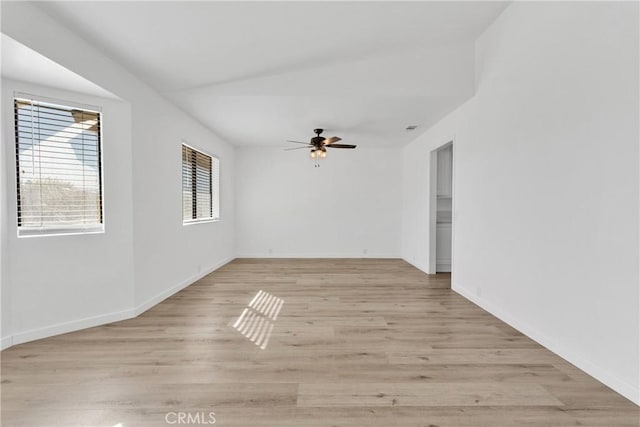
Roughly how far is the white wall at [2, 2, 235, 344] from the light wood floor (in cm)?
28

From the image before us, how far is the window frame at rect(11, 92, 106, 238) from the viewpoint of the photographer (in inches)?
103

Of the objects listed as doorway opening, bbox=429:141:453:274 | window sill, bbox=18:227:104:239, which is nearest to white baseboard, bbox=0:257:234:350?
window sill, bbox=18:227:104:239

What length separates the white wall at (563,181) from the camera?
182cm

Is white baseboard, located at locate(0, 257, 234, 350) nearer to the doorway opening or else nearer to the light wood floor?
the light wood floor

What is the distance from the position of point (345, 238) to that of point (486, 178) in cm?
411

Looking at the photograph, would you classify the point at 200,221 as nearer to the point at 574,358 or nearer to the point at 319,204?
the point at 319,204

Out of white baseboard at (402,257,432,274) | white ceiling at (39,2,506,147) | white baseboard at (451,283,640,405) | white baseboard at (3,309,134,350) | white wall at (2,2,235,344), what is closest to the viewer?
white baseboard at (451,283,640,405)

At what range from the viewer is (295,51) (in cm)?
291

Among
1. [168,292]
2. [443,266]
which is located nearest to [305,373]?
[168,292]

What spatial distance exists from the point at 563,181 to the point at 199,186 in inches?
204

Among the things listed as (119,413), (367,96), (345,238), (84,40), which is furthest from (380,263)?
(84,40)

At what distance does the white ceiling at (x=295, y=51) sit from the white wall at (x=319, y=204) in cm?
250

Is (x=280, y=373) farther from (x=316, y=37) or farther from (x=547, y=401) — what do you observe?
(x=316, y=37)

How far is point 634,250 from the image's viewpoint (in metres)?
1.76
